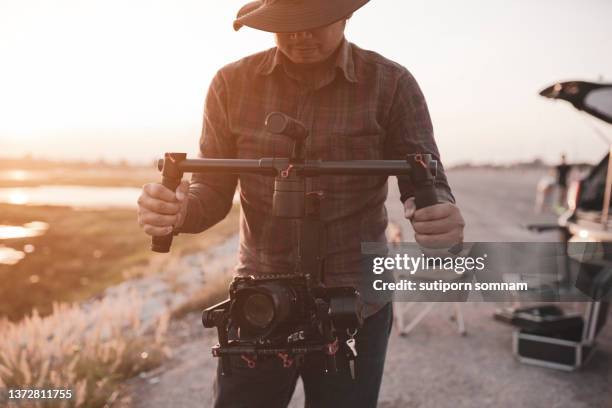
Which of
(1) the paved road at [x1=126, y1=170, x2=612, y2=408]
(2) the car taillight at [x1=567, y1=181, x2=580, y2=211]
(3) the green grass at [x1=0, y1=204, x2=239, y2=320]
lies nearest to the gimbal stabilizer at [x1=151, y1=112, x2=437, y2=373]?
(1) the paved road at [x1=126, y1=170, x2=612, y2=408]

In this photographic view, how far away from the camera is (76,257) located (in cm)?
2234

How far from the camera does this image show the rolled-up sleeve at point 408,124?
1853 millimetres

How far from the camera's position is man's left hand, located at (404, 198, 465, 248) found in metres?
1.34

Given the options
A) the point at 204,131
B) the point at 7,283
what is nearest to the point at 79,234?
the point at 7,283

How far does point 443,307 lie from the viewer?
8016mm

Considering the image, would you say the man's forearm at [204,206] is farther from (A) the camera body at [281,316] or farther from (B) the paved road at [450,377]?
(B) the paved road at [450,377]

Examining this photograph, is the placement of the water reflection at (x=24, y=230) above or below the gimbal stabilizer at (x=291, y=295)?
below

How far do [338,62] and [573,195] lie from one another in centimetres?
707

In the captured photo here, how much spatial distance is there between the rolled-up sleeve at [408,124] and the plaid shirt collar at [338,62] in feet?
0.64

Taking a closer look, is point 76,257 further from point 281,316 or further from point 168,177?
point 281,316

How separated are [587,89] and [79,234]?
91.8ft

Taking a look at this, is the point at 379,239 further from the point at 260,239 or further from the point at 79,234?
the point at 79,234

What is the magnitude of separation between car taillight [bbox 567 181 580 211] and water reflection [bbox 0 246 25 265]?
21.9 meters

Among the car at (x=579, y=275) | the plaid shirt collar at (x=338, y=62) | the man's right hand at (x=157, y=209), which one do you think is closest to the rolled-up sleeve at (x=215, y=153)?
the plaid shirt collar at (x=338, y=62)
